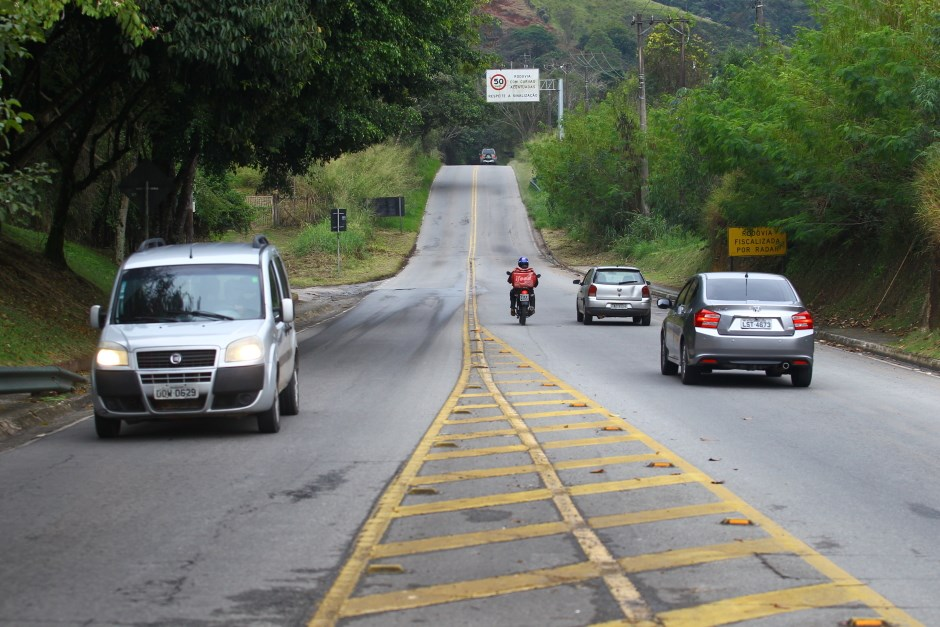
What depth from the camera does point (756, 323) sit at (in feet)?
54.5

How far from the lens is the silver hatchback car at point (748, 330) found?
16516 mm

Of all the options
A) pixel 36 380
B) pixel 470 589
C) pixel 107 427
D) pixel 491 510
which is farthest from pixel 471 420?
pixel 470 589

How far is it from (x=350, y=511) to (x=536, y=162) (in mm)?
67233

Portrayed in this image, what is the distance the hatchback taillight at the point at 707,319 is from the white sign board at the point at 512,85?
212ft

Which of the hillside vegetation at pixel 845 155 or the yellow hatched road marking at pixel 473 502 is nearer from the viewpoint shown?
the yellow hatched road marking at pixel 473 502

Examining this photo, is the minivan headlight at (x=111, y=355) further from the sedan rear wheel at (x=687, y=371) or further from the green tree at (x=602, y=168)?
the green tree at (x=602, y=168)

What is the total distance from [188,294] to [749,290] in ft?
27.3

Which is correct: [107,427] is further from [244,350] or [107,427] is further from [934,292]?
[934,292]

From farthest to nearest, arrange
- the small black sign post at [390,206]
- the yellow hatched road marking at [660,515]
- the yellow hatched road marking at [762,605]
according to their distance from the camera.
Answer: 1. the small black sign post at [390,206]
2. the yellow hatched road marking at [660,515]
3. the yellow hatched road marking at [762,605]

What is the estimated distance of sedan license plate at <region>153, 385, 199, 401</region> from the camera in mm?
11742

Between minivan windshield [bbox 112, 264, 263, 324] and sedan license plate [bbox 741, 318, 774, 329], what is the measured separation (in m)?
7.15

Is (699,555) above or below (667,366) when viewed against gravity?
above

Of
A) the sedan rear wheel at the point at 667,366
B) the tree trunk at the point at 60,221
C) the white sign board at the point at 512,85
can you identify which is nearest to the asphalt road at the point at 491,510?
the sedan rear wheel at the point at 667,366

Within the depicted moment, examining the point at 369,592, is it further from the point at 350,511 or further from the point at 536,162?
the point at 536,162
